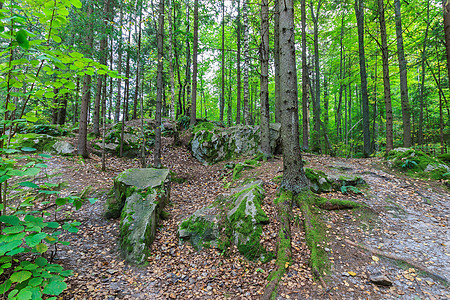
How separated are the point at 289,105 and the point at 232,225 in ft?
11.1

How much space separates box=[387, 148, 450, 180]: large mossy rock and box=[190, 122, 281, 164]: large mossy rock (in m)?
4.70

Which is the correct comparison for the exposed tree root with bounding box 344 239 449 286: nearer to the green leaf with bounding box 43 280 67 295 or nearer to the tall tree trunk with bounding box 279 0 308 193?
the tall tree trunk with bounding box 279 0 308 193

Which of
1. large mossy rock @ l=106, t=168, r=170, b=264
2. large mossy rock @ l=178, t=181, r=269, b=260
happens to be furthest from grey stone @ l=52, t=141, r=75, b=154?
large mossy rock @ l=178, t=181, r=269, b=260

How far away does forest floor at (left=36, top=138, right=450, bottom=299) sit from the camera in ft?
Result: 10.6

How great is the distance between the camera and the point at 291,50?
511 centimetres

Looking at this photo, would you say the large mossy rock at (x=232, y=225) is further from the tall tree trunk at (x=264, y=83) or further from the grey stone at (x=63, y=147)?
the grey stone at (x=63, y=147)

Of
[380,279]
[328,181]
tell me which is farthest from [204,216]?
[380,279]

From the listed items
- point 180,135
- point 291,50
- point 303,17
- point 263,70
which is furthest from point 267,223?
point 303,17

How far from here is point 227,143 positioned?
431 inches

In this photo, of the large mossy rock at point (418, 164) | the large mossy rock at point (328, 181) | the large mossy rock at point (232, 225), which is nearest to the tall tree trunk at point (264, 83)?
the large mossy rock at point (328, 181)

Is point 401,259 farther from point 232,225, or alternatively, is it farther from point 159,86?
point 159,86

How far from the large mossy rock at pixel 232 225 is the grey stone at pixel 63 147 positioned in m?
7.60

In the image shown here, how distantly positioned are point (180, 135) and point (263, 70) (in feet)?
24.0

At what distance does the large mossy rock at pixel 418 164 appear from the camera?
623cm
